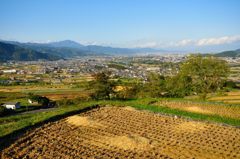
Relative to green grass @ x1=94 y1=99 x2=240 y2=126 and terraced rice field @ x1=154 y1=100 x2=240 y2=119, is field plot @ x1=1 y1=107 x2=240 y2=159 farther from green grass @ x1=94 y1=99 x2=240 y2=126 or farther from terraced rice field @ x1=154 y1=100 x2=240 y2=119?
terraced rice field @ x1=154 y1=100 x2=240 y2=119

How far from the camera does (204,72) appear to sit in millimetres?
38594

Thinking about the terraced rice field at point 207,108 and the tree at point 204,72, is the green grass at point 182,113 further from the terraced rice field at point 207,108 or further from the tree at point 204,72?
the tree at point 204,72

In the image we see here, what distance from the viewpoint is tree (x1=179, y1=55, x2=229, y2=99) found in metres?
38.1

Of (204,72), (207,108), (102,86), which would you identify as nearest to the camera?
(207,108)

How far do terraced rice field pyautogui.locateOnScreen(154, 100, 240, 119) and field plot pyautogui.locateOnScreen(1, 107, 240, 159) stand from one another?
165 inches

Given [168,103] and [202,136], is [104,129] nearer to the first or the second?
[202,136]

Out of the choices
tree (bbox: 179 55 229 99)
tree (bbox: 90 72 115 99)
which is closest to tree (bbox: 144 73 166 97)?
tree (bbox: 179 55 229 99)

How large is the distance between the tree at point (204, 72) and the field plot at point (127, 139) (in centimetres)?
1713

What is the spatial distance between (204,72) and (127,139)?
23946mm

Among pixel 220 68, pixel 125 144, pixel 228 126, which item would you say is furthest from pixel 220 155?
pixel 220 68

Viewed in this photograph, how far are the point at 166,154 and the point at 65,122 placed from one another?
8572 millimetres

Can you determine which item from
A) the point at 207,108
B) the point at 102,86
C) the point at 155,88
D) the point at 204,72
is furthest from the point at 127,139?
the point at 155,88

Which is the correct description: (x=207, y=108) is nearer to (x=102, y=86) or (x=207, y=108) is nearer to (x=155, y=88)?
(x=102, y=86)

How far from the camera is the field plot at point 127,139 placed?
49.0 ft
